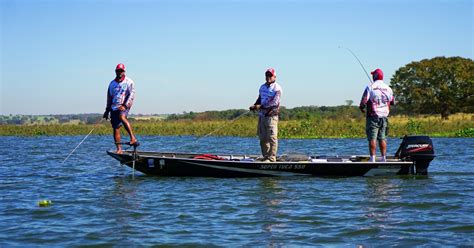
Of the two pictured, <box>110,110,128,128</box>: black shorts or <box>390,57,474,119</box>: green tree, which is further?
<box>390,57,474,119</box>: green tree

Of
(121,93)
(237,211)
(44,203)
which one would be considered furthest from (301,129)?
(237,211)

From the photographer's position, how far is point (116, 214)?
33.6ft

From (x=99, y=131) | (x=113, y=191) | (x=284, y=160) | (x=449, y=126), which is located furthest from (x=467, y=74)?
(x=113, y=191)

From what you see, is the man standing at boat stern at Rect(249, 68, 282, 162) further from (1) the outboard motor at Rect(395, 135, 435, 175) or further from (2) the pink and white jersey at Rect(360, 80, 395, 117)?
(1) the outboard motor at Rect(395, 135, 435, 175)

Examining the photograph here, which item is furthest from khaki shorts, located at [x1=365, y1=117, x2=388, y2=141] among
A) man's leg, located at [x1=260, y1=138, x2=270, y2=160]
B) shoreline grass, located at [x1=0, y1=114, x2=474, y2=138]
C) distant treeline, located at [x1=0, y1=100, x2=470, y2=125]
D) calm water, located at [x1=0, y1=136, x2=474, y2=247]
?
distant treeline, located at [x1=0, y1=100, x2=470, y2=125]

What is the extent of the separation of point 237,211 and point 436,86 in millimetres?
50205

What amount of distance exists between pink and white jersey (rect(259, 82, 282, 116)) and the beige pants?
0.46 feet

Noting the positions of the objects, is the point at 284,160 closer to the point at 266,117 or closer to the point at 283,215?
the point at 266,117

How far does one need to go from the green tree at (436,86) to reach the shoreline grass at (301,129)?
12.0 m

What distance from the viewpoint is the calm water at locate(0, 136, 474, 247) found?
8570 millimetres

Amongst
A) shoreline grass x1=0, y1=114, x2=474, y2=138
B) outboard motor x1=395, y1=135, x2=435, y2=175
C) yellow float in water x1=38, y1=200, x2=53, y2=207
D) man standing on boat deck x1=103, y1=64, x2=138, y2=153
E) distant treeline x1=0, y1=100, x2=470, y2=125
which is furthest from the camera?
distant treeline x1=0, y1=100, x2=470, y2=125

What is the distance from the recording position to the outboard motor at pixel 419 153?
569 inches

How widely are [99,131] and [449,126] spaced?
969 inches

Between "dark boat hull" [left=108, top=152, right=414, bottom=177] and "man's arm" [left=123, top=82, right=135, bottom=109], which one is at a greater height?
"man's arm" [left=123, top=82, right=135, bottom=109]
